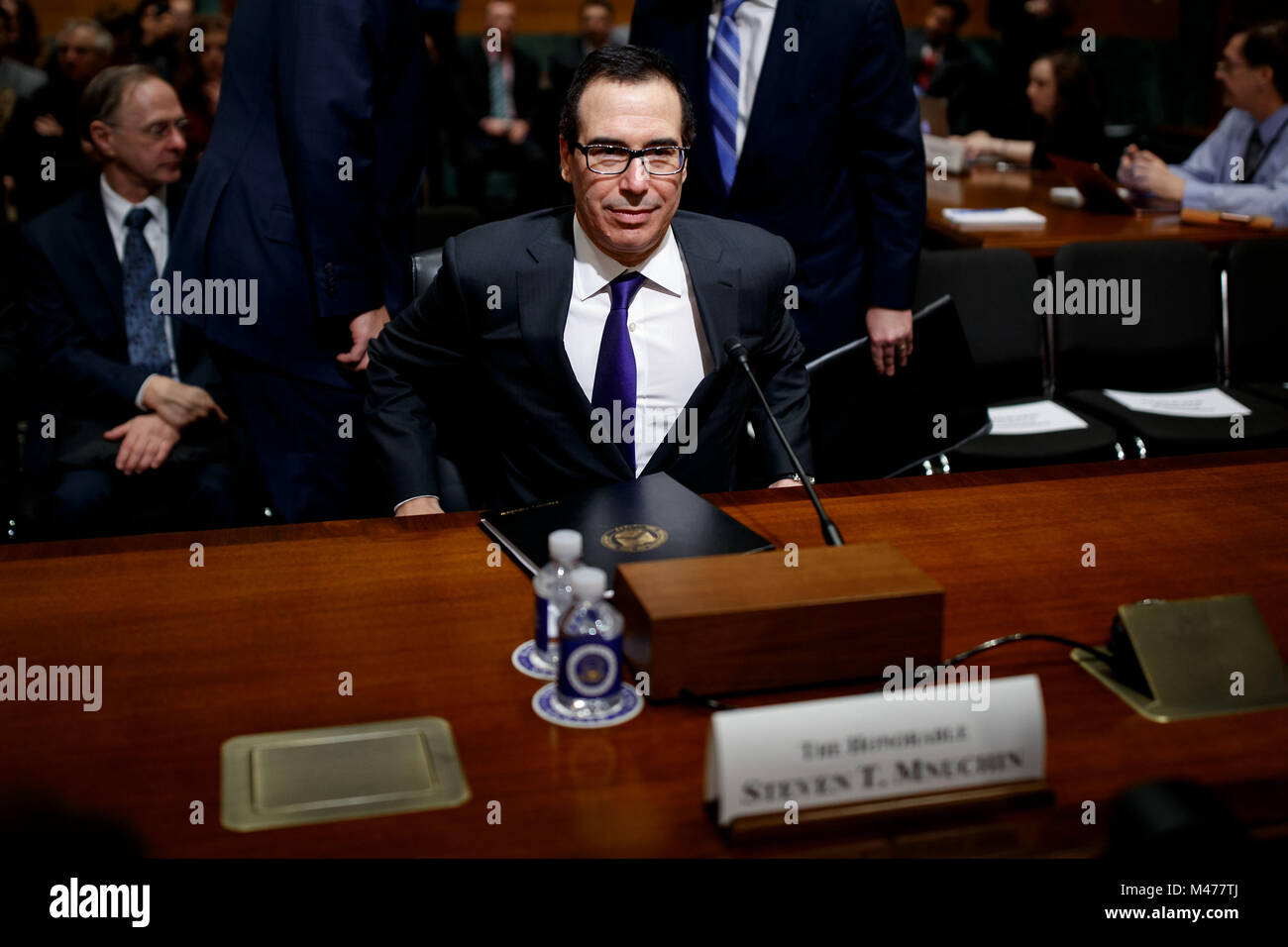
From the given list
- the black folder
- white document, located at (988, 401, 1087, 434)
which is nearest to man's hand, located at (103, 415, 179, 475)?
the black folder

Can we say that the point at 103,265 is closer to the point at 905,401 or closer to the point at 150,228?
the point at 150,228

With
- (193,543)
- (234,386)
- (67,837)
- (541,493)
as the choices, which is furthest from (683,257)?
(67,837)

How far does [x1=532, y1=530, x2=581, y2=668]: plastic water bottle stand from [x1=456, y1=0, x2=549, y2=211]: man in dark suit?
6053mm

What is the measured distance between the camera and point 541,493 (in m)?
2.11

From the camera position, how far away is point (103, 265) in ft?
9.81

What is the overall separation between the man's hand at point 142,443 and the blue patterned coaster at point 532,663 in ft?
5.63

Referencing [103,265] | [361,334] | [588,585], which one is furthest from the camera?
[103,265]

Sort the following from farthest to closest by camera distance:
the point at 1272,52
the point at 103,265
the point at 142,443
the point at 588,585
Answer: the point at 1272,52
the point at 103,265
the point at 142,443
the point at 588,585

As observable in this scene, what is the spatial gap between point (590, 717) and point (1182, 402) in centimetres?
270

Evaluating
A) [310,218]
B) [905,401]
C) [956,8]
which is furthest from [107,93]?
[956,8]

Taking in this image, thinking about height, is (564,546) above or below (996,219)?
below

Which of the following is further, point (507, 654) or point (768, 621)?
point (507, 654)

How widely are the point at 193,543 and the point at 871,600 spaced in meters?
0.94
